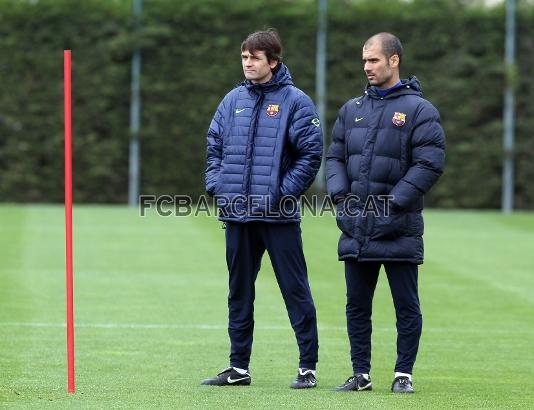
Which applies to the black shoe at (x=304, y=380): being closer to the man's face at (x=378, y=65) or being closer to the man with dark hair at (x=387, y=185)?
the man with dark hair at (x=387, y=185)

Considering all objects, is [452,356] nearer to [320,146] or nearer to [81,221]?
[320,146]

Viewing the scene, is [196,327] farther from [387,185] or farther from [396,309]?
[387,185]

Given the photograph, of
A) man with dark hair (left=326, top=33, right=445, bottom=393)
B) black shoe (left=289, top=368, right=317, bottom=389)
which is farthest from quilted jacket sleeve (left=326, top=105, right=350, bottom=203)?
black shoe (left=289, top=368, right=317, bottom=389)

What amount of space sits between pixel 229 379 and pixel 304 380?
16.8 inches

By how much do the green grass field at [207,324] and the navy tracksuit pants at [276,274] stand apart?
252 millimetres

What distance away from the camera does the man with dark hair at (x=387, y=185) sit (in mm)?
7438

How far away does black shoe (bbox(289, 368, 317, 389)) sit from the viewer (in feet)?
25.0

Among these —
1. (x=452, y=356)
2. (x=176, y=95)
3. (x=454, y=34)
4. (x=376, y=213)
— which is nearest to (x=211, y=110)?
(x=176, y=95)

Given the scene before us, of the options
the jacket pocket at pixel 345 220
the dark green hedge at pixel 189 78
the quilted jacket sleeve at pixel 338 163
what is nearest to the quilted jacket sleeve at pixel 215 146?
the quilted jacket sleeve at pixel 338 163

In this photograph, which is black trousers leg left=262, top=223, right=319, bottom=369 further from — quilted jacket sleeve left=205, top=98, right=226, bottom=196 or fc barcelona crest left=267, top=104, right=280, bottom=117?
fc barcelona crest left=267, top=104, right=280, bottom=117

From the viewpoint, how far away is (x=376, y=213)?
24.5 feet

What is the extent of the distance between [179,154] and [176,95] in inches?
42.0

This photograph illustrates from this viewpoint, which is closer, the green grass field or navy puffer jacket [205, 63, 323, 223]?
the green grass field

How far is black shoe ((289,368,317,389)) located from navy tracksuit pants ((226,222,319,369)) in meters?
0.05
